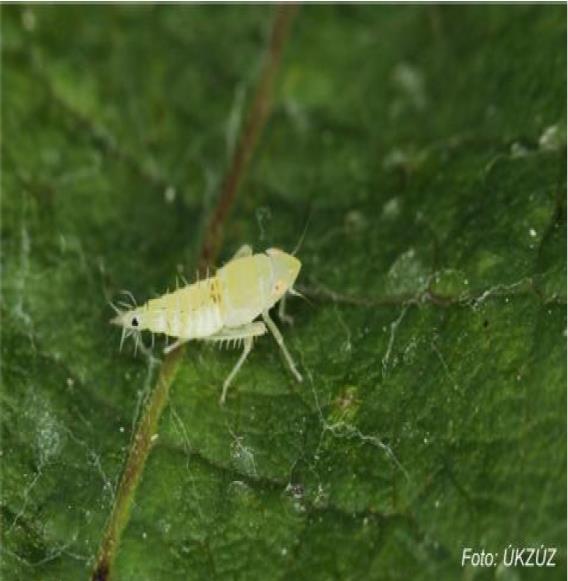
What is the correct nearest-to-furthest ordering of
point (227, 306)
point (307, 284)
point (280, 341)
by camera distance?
point (280, 341) → point (227, 306) → point (307, 284)

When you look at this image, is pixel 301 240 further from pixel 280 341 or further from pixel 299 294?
pixel 280 341

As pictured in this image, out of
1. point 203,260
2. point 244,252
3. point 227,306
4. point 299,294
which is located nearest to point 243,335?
point 227,306

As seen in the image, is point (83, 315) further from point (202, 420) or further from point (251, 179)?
point (251, 179)

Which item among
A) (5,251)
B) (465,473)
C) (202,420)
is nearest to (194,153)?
(5,251)

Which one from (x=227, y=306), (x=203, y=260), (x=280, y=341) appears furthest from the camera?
(x=203, y=260)

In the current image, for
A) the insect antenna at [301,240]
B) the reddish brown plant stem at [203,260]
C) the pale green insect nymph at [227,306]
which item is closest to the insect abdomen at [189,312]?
the pale green insect nymph at [227,306]

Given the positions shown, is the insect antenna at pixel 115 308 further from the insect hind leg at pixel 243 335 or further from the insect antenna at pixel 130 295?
the insect hind leg at pixel 243 335

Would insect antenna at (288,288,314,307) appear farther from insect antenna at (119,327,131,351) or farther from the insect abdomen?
insect antenna at (119,327,131,351)
